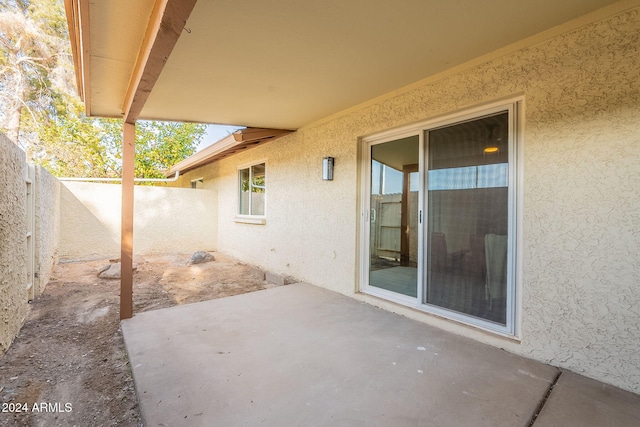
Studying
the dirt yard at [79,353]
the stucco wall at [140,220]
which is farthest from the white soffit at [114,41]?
the stucco wall at [140,220]

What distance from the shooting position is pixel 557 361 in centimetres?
249

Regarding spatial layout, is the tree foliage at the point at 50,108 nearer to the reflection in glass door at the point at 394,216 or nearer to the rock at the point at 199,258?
the rock at the point at 199,258

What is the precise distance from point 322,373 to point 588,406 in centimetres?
189

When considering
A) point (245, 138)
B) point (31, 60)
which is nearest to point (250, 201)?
point (245, 138)

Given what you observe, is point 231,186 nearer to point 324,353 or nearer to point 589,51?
point 324,353

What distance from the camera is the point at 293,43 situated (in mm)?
2623

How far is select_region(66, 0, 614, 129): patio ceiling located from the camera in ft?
7.15

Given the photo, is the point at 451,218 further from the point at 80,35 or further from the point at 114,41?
the point at 80,35

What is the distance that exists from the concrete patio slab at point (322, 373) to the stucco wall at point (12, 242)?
1.06 m

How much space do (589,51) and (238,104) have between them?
3.88m

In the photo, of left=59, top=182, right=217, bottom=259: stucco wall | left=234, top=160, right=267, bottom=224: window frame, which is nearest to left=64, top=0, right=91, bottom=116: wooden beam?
left=234, top=160, right=267, bottom=224: window frame

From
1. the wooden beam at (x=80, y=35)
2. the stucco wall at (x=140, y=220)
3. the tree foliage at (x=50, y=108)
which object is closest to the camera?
the wooden beam at (x=80, y=35)

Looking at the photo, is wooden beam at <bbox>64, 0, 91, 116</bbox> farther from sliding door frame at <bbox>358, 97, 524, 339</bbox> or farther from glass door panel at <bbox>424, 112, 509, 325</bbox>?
glass door panel at <bbox>424, 112, 509, 325</bbox>

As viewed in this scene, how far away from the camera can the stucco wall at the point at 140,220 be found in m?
8.22
